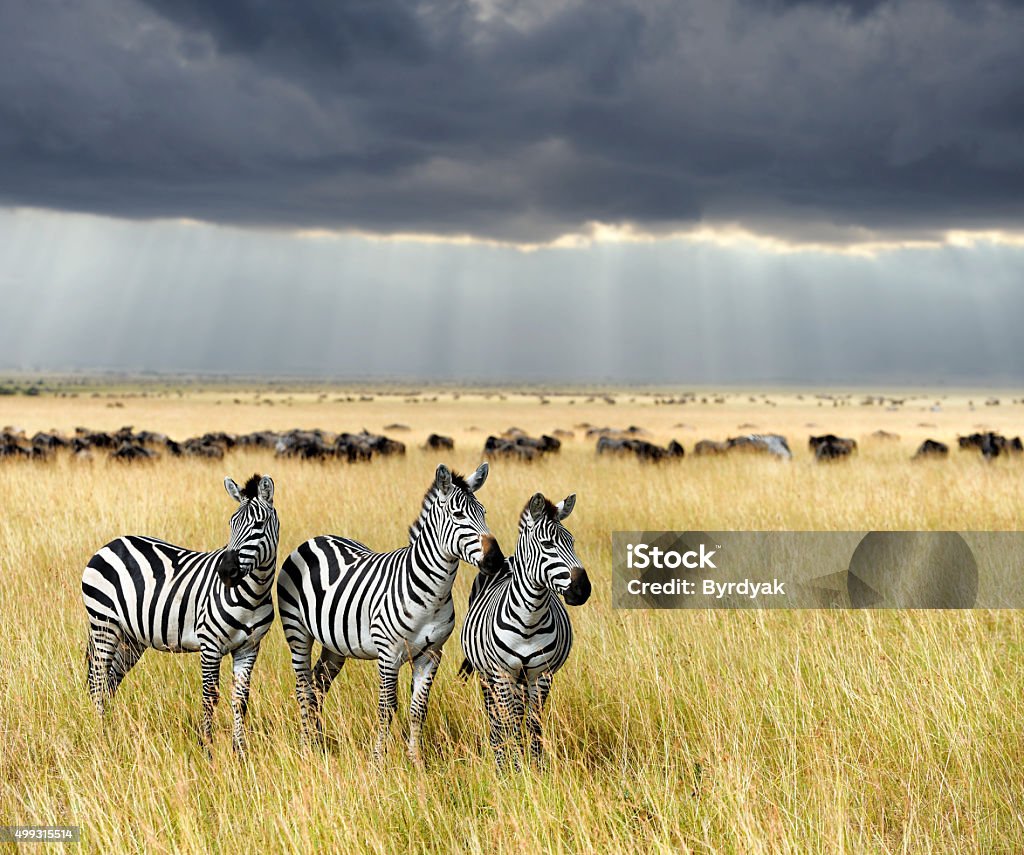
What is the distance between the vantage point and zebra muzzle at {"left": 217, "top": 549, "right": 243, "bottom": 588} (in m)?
4.33

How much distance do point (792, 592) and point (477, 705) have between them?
5014 mm

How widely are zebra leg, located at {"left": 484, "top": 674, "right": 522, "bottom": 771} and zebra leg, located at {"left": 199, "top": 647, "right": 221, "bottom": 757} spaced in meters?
1.47

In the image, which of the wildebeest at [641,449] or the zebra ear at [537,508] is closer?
the zebra ear at [537,508]

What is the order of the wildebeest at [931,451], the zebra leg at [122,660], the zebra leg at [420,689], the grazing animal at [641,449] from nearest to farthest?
the zebra leg at [420,689]
the zebra leg at [122,660]
the grazing animal at [641,449]
the wildebeest at [931,451]

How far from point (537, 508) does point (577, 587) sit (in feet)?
1.46

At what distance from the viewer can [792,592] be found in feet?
31.7

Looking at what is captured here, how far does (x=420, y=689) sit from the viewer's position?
14.9 feet

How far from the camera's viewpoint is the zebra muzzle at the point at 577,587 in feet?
12.9

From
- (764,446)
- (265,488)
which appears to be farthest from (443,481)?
(764,446)

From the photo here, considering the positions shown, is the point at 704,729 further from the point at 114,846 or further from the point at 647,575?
the point at 647,575

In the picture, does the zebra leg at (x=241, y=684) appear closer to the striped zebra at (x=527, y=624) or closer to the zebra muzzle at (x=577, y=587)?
the striped zebra at (x=527, y=624)

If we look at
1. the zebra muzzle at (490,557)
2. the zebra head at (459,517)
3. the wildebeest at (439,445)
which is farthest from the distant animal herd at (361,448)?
the zebra muzzle at (490,557)

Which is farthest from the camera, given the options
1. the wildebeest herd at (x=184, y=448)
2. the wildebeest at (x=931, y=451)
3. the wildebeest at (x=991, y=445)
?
the wildebeest at (x=931, y=451)

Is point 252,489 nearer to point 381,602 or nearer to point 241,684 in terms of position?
point 381,602
